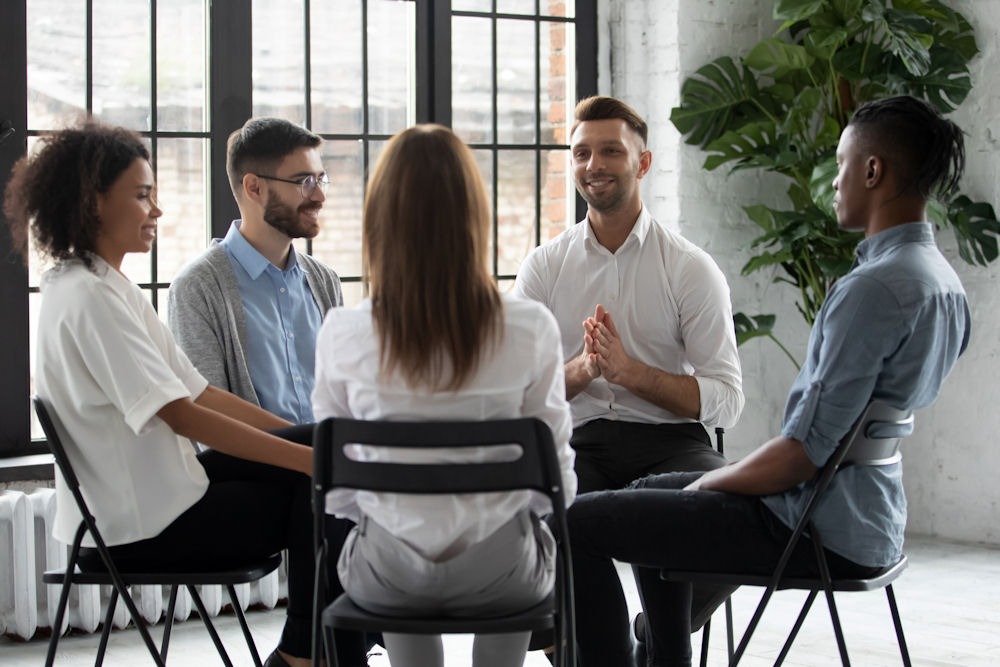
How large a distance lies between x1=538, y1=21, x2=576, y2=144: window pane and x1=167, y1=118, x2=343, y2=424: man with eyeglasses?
5.88 feet

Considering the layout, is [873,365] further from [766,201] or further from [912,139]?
[766,201]

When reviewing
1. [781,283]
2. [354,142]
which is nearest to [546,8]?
[354,142]

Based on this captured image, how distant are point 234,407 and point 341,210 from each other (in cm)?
182

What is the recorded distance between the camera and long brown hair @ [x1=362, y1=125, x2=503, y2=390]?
1957mm

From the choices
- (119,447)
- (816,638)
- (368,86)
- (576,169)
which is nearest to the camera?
(119,447)

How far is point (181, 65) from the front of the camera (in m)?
4.12

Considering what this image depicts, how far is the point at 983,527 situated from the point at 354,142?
2.76 meters

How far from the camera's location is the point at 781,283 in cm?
505

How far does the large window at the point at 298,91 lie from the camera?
12.8 ft

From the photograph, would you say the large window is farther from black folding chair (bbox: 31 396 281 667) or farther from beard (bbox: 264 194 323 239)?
black folding chair (bbox: 31 396 281 667)

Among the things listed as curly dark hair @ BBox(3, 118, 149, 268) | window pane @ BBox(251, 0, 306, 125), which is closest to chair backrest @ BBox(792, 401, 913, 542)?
curly dark hair @ BBox(3, 118, 149, 268)

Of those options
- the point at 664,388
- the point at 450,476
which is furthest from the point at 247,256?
the point at 450,476

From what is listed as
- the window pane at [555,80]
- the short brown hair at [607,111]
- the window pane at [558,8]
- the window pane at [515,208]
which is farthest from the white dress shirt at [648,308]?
the window pane at [558,8]

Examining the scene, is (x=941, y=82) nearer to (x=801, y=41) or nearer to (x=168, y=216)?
(x=801, y=41)
